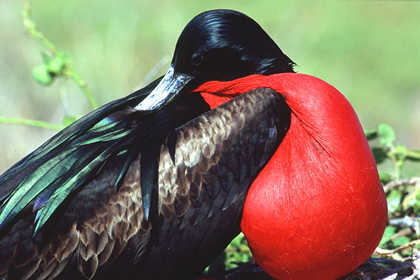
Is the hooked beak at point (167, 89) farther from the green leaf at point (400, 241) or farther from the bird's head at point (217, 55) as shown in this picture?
the green leaf at point (400, 241)

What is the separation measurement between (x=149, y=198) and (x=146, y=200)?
11 mm

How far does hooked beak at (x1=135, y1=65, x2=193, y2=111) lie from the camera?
2.94 meters

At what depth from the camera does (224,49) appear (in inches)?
113

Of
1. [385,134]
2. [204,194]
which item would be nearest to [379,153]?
[385,134]

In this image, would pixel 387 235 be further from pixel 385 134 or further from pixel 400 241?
pixel 385 134

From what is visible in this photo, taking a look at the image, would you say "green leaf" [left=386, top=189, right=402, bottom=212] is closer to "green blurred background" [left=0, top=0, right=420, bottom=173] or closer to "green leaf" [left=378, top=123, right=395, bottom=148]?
"green leaf" [left=378, top=123, right=395, bottom=148]

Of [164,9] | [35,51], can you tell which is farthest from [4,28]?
[164,9]

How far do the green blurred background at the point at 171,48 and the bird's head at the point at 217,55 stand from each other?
2.40 m

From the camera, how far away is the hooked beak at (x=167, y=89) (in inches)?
116

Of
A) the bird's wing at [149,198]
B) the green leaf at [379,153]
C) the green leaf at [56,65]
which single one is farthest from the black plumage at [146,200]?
the green leaf at [56,65]

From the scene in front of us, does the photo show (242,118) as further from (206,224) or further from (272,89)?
(206,224)

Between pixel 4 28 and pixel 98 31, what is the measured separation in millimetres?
813

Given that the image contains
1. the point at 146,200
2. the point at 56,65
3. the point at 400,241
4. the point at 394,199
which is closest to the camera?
the point at 146,200

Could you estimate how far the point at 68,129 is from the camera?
3098 millimetres
